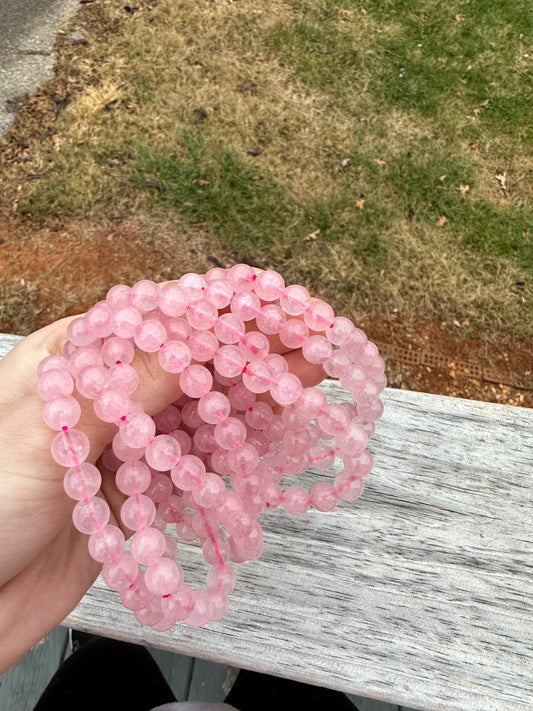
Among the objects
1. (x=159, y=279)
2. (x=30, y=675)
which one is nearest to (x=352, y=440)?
(x=30, y=675)

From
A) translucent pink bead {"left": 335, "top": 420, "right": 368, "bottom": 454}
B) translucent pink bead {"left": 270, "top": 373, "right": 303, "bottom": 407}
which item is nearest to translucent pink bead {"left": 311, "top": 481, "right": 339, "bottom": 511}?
translucent pink bead {"left": 335, "top": 420, "right": 368, "bottom": 454}

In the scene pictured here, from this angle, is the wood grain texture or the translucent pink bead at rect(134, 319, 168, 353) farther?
the wood grain texture

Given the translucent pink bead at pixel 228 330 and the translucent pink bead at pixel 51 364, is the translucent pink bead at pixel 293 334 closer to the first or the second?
the translucent pink bead at pixel 228 330

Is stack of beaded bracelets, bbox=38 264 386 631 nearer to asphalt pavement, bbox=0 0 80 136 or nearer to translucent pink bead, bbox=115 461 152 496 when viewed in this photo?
translucent pink bead, bbox=115 461 152 496

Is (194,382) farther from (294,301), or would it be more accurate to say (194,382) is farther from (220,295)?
(294,301)

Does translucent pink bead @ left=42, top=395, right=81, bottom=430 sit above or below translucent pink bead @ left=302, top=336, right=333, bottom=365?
above

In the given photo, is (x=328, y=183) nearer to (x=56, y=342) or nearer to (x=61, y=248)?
(x=61, y=248)
